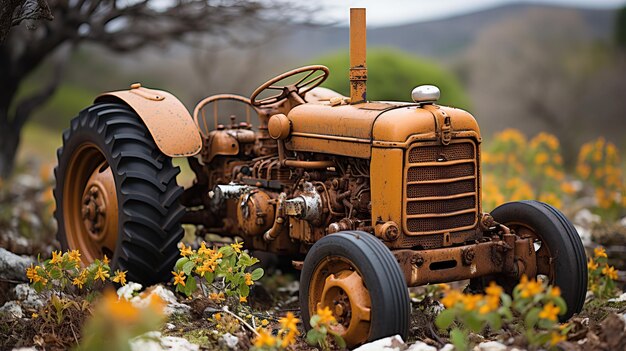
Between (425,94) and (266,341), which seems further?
(425,94)

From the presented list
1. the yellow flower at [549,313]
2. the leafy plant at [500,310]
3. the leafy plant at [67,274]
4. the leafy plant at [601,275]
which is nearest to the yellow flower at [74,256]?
the leafy plant at [67,274]

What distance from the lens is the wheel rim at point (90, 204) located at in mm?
6391

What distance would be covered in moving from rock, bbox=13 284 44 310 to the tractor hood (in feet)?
6.77

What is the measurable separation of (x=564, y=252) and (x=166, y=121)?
3.01 m

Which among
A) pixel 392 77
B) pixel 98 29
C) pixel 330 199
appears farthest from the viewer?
pixel 392 77

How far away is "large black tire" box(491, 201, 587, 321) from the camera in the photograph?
5391 mm

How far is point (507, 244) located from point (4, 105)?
8.10 m

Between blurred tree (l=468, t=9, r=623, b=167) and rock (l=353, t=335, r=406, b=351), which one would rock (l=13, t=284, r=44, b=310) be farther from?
blurred tree (l=468, t=9, r=623, b=167)

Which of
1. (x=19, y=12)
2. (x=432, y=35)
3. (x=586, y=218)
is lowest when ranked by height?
(x=586, y=218)

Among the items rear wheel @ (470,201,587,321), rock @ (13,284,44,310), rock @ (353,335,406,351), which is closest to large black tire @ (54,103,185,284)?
rock @ (13,284,44,310)

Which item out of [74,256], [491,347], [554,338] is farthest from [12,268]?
[554,338]

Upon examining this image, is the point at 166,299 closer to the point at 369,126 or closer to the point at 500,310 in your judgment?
the point at 369,126

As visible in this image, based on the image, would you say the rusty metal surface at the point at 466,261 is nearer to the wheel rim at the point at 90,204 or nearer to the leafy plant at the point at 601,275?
the leafy plant at the point at 601,275

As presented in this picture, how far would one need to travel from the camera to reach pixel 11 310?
220 inches
